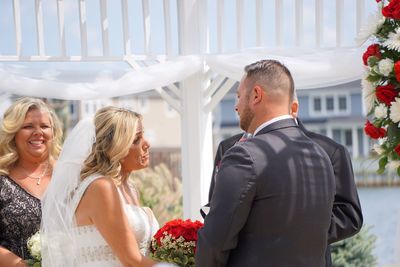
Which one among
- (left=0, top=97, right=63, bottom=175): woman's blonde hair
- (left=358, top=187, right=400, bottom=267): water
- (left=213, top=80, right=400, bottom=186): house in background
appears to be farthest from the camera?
(left=213, top=80, right=400, bottom=186): house in background

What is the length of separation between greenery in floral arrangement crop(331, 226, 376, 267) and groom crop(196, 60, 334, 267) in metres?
5.82

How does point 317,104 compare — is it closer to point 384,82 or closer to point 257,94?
point 384,82

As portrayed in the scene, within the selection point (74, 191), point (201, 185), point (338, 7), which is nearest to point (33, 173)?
point (74, 191)

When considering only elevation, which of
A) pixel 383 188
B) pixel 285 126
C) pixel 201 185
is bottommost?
pixel 383 188

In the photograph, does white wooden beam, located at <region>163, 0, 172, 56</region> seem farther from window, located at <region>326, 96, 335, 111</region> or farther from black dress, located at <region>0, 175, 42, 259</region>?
window, located at <region>326, 96, 335, 111</region>

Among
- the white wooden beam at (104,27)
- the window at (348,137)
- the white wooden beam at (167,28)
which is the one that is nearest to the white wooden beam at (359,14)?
the white wooden beam at (167,28)

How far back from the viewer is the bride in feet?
11.4

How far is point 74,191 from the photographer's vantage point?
359 centimetres

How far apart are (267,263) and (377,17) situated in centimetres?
138

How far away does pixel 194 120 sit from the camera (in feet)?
19.9

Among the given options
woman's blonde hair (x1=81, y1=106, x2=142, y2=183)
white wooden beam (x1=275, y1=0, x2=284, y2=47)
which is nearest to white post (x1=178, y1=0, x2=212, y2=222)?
white wooden beam (x1=275, y1=0, x2=284, y2=47)

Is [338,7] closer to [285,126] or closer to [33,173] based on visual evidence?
[33,173]

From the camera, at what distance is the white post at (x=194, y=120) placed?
6027mm

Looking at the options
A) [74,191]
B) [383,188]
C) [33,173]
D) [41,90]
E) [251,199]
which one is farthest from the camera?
[383,188]
